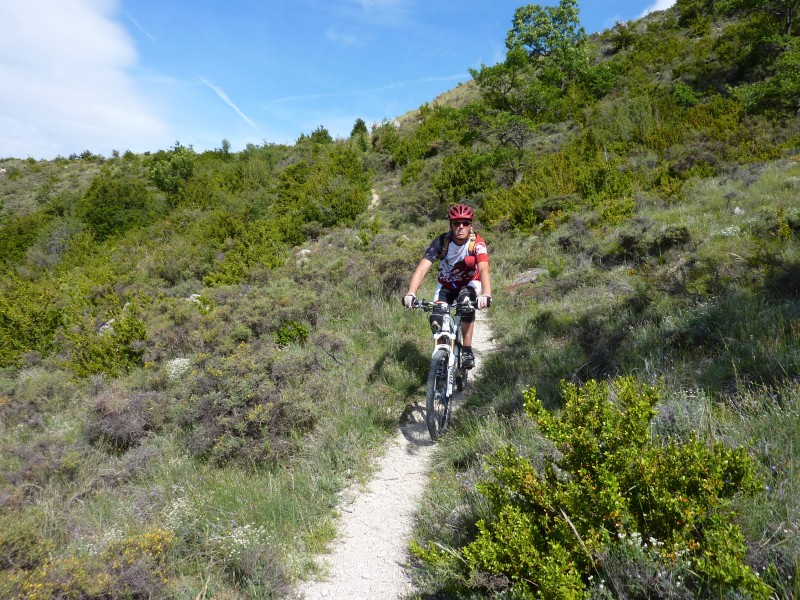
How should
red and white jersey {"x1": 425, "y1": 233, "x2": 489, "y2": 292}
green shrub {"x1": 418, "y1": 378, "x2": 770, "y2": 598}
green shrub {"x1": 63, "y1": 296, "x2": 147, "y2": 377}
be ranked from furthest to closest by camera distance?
green shrub {"x1": 63, "y1": 296, "x2": 147, "y2": 377} → red and white jersey {"x1": 425, "y1": 233, "x2": 489, "y2": 292} → green shrub {"x1": 418, "y1": 378, "x2": 770, "y2": 598}

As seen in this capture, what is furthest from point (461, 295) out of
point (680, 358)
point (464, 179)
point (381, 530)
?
point (464, 179)

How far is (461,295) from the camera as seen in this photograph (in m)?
4.68

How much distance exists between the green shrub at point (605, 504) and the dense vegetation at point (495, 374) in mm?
14

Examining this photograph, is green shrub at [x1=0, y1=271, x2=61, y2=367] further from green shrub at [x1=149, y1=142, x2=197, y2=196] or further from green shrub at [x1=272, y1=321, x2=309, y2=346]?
green shrub at [x1=149, y1=142, x2=197, y2=196]

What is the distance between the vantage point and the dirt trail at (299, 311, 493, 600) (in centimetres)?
280

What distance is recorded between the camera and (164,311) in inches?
382

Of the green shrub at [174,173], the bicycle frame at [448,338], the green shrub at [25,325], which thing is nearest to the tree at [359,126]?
the green shrub at [174,173]

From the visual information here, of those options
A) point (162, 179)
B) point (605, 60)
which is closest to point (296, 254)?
point (162, 179)

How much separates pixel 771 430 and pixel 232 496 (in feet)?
12.4

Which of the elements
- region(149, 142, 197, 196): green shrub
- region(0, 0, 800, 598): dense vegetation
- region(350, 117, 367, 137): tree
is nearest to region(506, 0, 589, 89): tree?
region(0, 0, 800, 598): dense vegetation

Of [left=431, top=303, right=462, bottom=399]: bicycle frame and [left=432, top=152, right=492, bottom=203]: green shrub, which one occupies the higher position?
[left=432, top=152, right=492, bottom=203]: green shrub

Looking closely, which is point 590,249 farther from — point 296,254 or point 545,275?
point 296,254

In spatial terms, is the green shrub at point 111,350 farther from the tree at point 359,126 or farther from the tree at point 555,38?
the tree at point 359,126

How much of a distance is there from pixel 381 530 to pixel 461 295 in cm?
244
